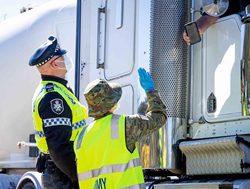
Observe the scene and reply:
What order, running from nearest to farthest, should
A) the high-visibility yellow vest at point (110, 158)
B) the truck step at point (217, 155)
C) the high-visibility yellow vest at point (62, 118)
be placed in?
the high-visibility yellow vest at point (110, 158), the truck step at point (217, 155), the high-visibility yellow vest at point (62, 118)

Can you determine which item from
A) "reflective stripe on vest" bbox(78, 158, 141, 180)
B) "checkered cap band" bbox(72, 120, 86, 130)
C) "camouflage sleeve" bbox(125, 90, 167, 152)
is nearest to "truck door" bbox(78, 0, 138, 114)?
"checkered cap band" bbox(72, 120, 86, 130)

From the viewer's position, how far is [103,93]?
3.20 metres

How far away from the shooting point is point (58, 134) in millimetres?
3645

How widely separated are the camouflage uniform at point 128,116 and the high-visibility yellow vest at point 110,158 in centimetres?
3

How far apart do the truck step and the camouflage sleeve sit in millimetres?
529

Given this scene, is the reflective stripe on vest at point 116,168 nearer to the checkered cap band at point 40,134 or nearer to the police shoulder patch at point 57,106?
the police shoulder patch at point 57,106

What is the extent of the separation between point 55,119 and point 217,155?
0.98 metres

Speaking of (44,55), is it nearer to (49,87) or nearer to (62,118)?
(49,87)

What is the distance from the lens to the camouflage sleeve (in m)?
3.13

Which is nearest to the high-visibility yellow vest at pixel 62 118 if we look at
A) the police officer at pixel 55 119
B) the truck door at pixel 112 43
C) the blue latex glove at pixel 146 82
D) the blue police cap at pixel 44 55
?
the police officer at pixel 55 119

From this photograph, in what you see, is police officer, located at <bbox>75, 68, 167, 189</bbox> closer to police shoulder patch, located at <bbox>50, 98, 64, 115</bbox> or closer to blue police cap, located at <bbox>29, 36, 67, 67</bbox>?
police shoulder patch, located at <bbox>50, 98, 64, 115</bbox>

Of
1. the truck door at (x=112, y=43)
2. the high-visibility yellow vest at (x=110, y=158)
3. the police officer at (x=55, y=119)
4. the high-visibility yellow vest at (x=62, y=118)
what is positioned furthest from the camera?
the truck door at (x=112, y=43)

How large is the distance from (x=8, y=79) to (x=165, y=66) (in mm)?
2638

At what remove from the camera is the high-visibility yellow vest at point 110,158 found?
10.2 feet
